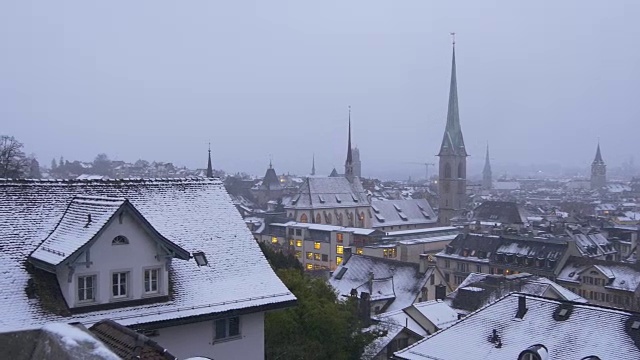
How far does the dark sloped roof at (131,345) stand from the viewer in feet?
30.5

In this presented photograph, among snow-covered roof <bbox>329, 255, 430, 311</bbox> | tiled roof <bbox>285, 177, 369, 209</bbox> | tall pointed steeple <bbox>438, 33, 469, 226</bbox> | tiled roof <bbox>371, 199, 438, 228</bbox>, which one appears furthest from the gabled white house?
tall pointed steeple <bbox>438, 33, 469, 226</bbox>

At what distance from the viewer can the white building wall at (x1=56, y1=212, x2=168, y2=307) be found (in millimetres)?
15773

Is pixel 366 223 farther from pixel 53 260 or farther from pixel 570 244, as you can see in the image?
pixel 53 260

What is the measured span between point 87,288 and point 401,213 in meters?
99.3

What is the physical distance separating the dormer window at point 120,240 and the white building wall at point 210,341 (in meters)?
2.59

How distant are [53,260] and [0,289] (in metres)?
1.41

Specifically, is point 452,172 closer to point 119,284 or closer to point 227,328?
point 227,328

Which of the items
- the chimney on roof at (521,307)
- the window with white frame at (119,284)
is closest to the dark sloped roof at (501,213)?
the chimney on roof at (521,307)

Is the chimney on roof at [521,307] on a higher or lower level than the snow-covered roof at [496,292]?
higher

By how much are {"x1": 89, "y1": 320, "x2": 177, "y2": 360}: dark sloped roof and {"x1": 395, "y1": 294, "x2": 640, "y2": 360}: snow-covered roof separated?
16.8 meters

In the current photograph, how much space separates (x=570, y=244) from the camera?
63.1 meters

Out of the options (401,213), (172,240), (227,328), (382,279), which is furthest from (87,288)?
(401,213)

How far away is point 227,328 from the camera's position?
1856 centimetres

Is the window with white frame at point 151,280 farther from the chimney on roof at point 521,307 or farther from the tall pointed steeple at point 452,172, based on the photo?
the tall pointed steeple at point 452,172
